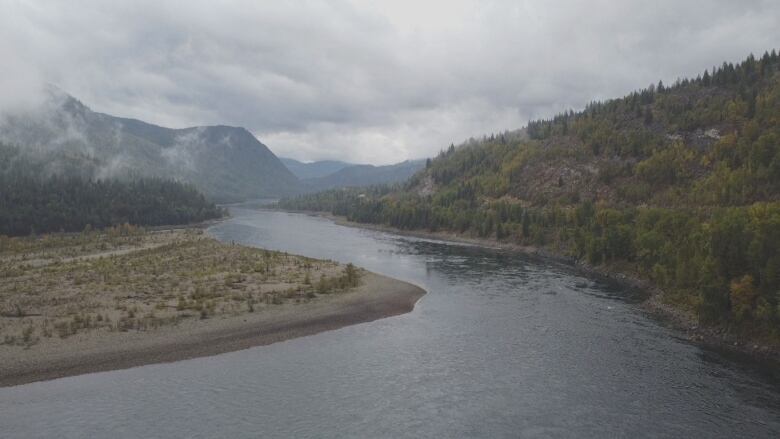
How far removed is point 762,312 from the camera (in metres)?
45.1

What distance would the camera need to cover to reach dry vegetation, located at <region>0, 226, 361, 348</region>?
2015 inches

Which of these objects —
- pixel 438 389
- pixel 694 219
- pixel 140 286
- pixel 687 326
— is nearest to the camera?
pixel 438 389

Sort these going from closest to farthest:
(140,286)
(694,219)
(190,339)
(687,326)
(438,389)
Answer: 1. (438,389)
2. (190,339)
3. (687,326)
4. (140,286)
5. (694,219)

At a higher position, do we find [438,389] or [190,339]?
[190,339]

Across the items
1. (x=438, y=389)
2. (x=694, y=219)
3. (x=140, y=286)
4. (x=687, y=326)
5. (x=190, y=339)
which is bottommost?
(x=438, y=389)

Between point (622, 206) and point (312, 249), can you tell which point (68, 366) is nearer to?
point (312, 249)

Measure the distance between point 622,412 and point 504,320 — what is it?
2442cm

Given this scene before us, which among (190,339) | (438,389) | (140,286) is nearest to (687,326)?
(438,389)

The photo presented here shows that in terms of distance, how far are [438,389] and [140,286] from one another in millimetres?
49136

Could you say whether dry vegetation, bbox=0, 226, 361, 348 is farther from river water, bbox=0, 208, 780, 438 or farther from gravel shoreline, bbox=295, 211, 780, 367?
gravel shoreline, bbox=295, 211, 780, 367

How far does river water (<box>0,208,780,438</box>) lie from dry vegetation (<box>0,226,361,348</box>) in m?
12.2

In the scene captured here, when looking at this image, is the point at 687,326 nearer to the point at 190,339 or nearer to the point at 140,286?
the point at 190,339

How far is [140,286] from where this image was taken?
6900cm

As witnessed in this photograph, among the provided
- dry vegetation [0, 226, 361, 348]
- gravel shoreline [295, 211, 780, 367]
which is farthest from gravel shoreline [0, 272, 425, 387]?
gravel shoreline [295, 211, 780, 367]
